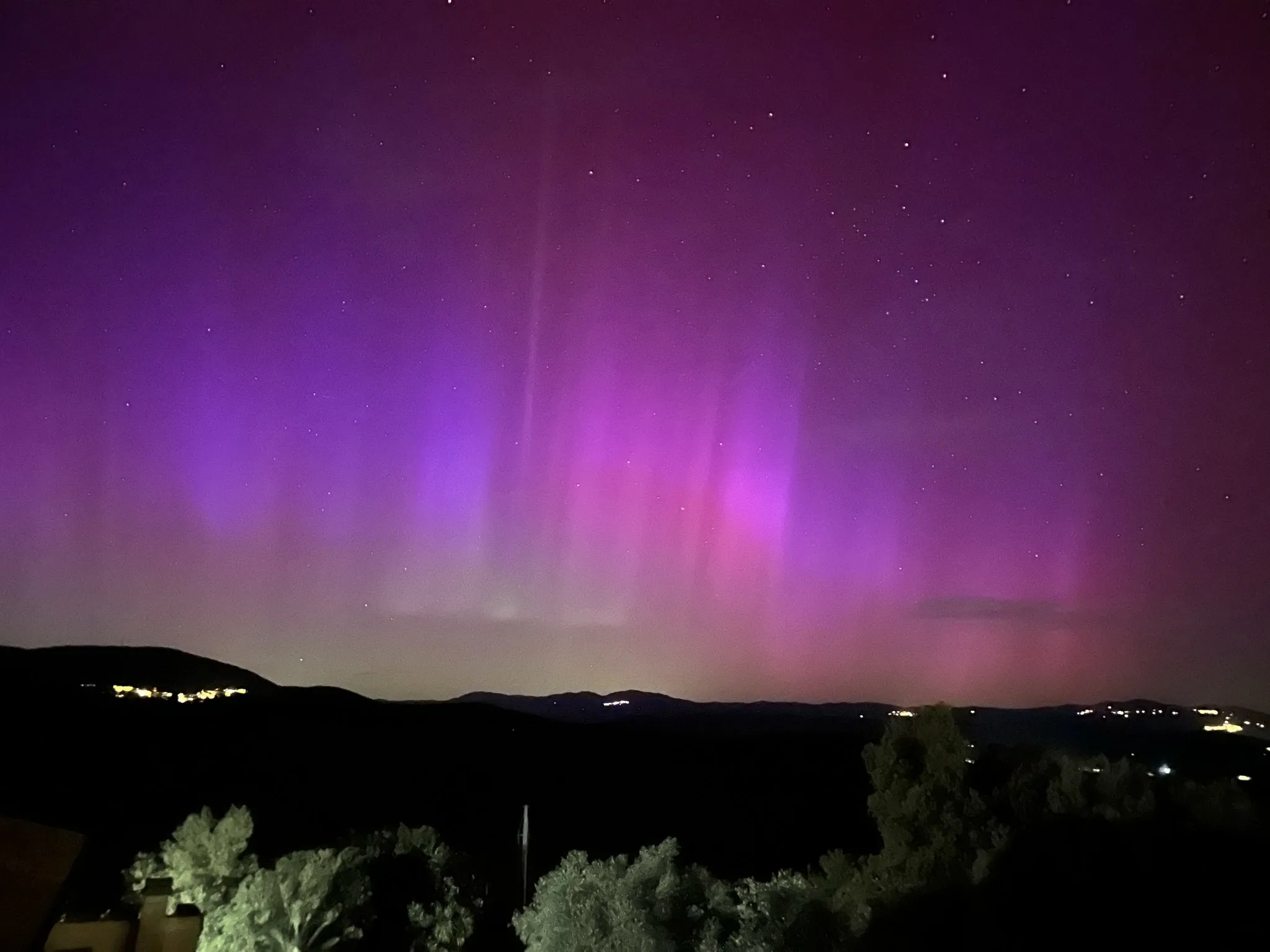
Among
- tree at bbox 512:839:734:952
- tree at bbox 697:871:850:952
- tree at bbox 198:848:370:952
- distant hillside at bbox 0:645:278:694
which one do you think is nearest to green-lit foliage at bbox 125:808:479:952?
tree at bbox 198:848:370:952

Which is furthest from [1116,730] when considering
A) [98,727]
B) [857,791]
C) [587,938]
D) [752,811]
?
[98,727]

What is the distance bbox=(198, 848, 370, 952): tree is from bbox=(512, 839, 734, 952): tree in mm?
3713

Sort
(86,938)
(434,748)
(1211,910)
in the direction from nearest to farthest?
(86,938) → (1211,910) → (434,748)

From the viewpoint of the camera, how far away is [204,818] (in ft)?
68.9

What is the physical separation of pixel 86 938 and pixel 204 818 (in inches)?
504

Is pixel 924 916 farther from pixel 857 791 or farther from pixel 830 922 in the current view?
pixel 857 791

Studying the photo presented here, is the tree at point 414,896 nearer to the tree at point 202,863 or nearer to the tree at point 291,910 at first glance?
the tree at point 291,910

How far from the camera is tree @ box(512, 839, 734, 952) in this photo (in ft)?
60.2

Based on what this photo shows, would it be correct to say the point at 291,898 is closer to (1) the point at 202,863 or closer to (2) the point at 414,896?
(1) the point at 202,863

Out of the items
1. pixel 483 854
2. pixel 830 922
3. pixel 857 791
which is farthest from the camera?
pixel 857 791

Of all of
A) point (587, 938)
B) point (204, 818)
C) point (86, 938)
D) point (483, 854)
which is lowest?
point (483, 854)

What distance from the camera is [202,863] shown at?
66.4 feet

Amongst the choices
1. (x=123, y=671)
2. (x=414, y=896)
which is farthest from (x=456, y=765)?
(x=414, y=896)

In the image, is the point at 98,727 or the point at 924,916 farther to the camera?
the point at 98,727
